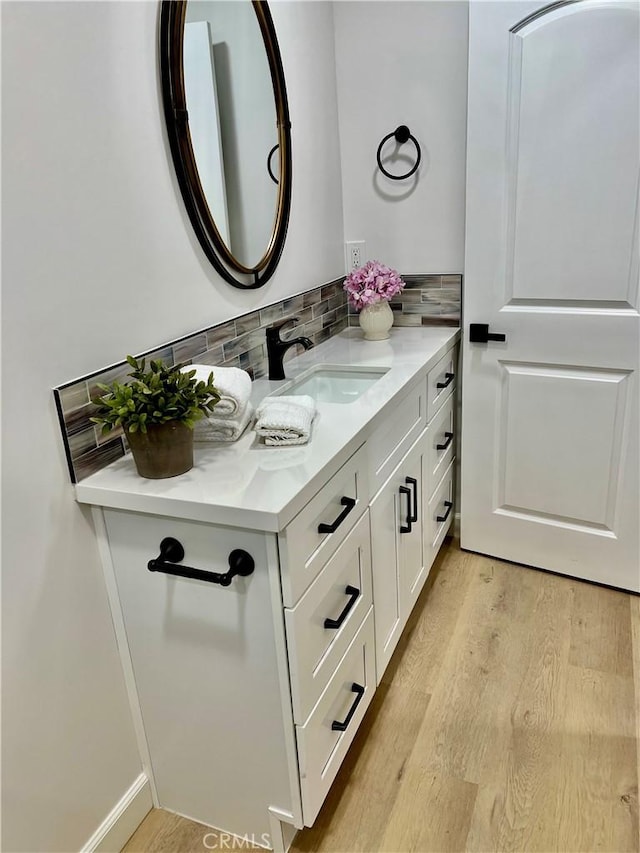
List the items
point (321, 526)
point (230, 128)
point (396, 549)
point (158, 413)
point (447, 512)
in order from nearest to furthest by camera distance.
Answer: point (158, 413)
point (321, 526)
point (230, 128)
point (396, 549)
point (447, 512)

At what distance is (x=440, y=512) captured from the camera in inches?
94.3

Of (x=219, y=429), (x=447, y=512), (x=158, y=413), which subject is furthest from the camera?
(x=447, y=512)

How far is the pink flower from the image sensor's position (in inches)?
89.0

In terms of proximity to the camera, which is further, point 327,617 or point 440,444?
point 440,444

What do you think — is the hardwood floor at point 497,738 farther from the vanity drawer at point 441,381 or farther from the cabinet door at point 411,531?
the vanity drawer at point 441,381

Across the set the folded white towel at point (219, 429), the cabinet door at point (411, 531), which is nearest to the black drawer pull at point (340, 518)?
the folded white towel at point (219, 429)

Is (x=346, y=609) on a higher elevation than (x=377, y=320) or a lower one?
lower

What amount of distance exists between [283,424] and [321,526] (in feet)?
0.79

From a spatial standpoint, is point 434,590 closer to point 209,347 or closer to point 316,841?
point 316,841

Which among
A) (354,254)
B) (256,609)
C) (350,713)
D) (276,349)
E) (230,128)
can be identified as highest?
(230,128)

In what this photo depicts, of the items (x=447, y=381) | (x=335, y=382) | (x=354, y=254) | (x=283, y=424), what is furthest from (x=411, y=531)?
(x=354, y=254)

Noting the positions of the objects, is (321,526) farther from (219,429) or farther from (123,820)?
(123,820)

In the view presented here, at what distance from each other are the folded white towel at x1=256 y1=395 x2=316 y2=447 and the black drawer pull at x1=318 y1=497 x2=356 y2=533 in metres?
0.16

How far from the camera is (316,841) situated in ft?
4.83
